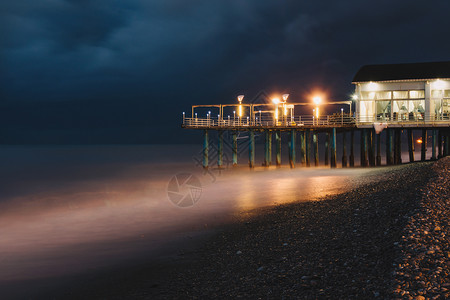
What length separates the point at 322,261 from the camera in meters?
7.71

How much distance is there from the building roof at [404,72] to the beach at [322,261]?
19.4 meters

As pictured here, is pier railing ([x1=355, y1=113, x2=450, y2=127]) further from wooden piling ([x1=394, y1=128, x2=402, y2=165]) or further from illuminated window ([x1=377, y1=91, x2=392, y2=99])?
wooden piling ([x1=394, y1=128, x2=402, y2=165])

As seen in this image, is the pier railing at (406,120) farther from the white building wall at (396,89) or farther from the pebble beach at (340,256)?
the pebble beach at (340,256)

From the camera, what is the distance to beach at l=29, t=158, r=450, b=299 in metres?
6.21

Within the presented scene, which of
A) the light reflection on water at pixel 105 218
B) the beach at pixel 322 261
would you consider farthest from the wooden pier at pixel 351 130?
the beach at pixel 322 261

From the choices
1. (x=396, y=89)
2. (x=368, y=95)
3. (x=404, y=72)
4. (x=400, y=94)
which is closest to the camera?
(x=396, y=89)

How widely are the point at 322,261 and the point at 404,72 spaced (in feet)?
88.3

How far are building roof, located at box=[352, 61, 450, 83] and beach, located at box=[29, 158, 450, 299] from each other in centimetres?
1939

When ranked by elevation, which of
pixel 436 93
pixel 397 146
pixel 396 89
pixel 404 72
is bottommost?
pixel 397 146

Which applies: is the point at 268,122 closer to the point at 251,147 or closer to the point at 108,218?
the point at 251,147

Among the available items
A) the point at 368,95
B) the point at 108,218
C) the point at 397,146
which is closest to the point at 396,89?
the point at 368,95

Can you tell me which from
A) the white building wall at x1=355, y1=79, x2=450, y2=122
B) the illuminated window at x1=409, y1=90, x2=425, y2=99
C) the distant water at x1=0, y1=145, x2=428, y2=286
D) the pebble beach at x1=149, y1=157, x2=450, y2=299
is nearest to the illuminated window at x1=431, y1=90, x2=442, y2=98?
the white building wall at x1=355, y1=79, x2=450, y2=122

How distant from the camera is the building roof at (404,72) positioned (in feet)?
95.3

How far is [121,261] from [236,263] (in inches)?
141
